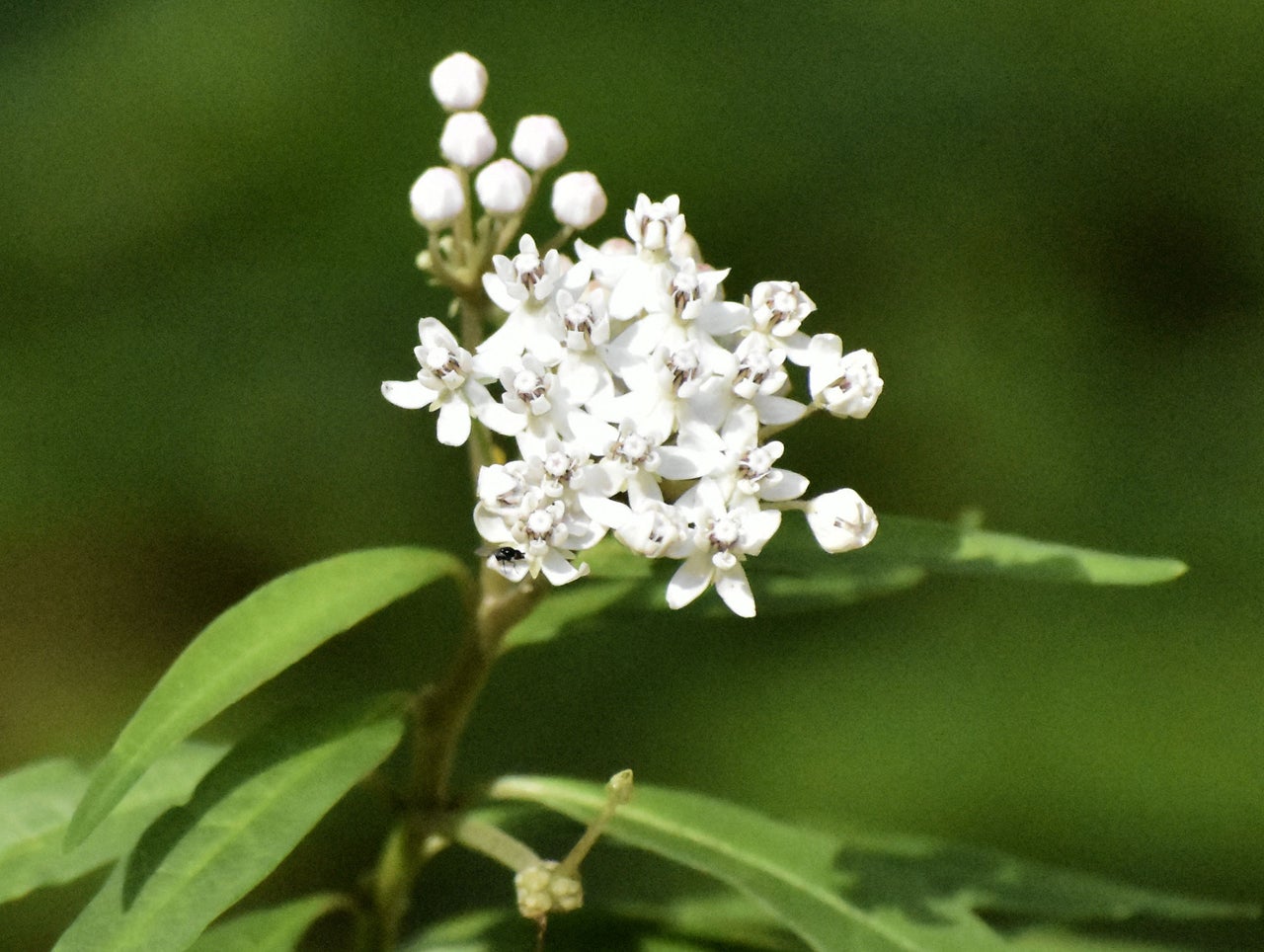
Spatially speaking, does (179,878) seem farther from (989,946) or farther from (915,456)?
(915,456)

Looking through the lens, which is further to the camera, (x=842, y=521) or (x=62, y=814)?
(x=62, y=814)

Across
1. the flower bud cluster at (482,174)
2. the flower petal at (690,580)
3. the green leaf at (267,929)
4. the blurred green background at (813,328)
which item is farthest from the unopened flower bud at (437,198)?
the blurred green background at (813,328)

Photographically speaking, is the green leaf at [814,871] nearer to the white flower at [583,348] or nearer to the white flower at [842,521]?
the white flower at [842,521]

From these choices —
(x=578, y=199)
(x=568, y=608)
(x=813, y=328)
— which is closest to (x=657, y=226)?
(x=578, y=199)

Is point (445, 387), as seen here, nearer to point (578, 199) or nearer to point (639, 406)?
point (639, 406)

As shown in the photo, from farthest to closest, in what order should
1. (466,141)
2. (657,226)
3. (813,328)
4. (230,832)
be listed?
(813,328) → (466,141) → (657,226) → (230,832)

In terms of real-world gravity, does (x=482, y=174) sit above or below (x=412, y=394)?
above

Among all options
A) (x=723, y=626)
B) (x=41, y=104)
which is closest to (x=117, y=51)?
(x=41, y=104)

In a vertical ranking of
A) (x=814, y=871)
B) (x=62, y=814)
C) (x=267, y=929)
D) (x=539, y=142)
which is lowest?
(x=267, y=929)
